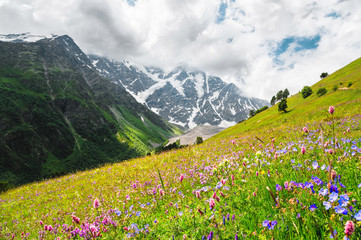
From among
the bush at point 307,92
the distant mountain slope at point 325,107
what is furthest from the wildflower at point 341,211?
the bush at point 307,92

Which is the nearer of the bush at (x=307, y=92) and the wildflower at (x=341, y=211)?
the wildflower at (x=341, y=211)

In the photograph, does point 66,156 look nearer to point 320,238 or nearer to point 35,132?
point 35,132

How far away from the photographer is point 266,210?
2.91 m

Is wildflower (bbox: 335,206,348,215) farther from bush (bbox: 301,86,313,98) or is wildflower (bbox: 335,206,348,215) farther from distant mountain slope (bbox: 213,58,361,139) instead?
bush (bbox: 301,86,313,98)

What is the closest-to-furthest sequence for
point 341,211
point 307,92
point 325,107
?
point 341,211 < point 325,107 < point 307,92

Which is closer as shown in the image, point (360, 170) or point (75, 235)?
point (360, 170)

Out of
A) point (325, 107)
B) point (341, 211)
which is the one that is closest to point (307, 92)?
point (325, 107)

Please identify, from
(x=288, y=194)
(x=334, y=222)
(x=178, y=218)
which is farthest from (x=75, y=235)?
(x=334, y=222)

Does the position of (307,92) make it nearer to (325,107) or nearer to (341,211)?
(325,107)

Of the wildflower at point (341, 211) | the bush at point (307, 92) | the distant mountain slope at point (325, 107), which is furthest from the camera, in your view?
the bush at point (307, 92)

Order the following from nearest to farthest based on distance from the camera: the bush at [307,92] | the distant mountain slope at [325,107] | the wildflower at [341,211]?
the wildflower at [341,211] < the distant mountain slope at [325,107] < the bush at [307,92]

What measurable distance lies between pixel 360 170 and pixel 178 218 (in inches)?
133

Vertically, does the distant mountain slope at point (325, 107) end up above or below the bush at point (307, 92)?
below

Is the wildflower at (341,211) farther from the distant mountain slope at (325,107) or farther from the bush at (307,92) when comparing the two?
the bush at (307,92)
